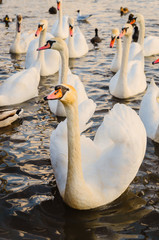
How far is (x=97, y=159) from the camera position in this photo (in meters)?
5.14

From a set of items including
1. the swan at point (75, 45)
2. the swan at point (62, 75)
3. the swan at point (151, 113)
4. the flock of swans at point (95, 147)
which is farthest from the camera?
the swan at point (75, 45)

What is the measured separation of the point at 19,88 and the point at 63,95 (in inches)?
197

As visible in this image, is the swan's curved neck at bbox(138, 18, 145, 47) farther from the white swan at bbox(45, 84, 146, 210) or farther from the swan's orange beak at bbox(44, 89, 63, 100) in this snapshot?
the swan's orange beak at bbox(44, 89, 63, 100)

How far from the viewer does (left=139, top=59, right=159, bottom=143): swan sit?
7.01 metres

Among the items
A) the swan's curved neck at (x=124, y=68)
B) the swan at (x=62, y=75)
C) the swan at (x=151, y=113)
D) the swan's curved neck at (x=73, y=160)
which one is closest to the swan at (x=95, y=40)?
the swan's curved neck at (x=124, y=68)

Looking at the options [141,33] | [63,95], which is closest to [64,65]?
[63,95]

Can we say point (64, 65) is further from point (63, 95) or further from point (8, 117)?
point (63, 95)

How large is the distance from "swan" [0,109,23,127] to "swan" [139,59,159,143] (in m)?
2.41

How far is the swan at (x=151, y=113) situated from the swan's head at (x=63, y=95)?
→ 295 cm

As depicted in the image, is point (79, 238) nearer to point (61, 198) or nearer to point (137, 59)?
point (61, 198)

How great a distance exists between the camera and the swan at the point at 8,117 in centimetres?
752

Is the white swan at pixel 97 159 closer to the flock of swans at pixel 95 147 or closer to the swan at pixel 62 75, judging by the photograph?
the flock of swans at pixel 95 147

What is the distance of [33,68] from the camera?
9688 mm

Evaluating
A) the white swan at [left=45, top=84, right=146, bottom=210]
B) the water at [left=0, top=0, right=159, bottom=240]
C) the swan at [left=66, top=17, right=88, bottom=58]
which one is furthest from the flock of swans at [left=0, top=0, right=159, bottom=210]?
the swan at [left=66, top=17, right=88, bottom=58]
